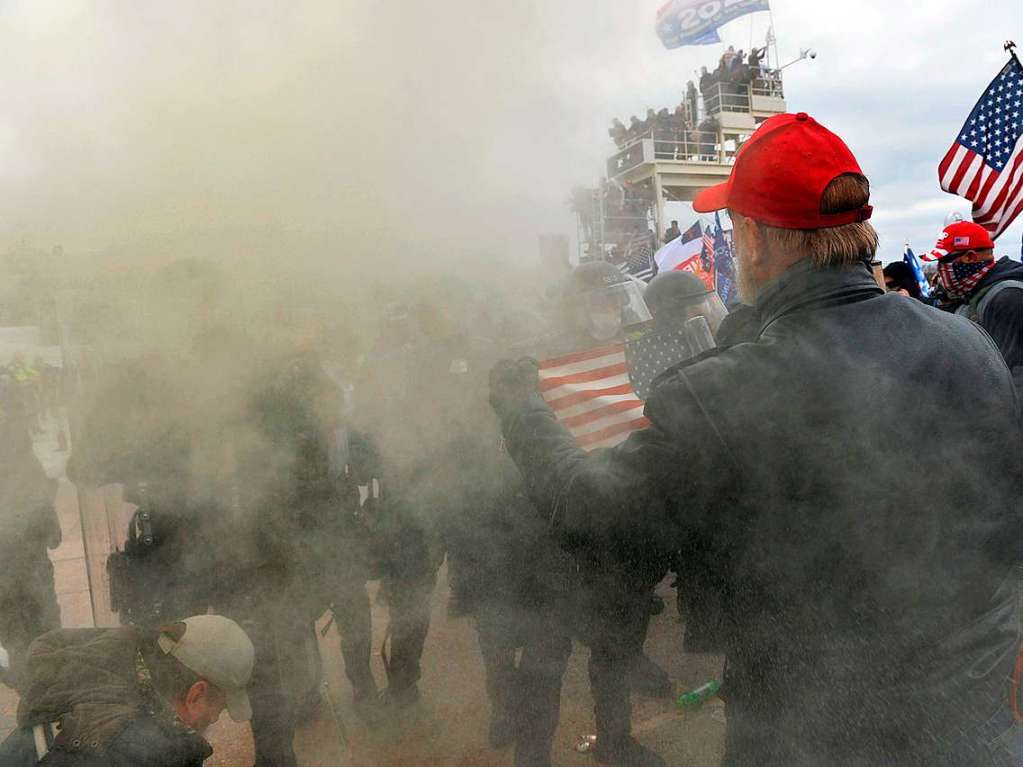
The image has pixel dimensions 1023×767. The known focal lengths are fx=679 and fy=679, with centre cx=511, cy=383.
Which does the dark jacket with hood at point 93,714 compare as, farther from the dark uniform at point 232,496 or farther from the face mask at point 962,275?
the face mask at point 962,275

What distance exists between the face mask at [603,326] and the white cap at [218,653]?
4.96 ft

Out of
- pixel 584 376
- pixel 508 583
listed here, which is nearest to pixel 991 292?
pixel 584 376

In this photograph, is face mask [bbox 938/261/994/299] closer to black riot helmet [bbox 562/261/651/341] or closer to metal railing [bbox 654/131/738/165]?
black riot helmet [bbox 562/261/651/341]

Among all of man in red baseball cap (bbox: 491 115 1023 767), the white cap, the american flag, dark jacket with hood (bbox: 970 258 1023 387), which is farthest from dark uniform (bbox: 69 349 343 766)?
the american flag

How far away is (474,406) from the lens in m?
2.37

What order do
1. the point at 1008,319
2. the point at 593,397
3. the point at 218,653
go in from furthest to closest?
1. the point at 1008,319
2. the point at 593,397
3. the point at 218,653

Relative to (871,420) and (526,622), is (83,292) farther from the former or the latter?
(526,622)

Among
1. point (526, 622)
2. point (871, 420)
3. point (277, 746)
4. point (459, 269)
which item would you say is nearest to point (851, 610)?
point (871, 420)

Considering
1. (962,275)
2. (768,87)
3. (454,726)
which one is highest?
(768,87)

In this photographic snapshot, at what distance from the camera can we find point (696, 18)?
6.09 ft

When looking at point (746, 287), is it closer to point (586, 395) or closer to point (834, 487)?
point (834, 487)

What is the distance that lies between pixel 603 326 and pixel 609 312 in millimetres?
69

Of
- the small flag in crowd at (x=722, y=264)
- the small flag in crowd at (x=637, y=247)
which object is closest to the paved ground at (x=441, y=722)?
the small flag in crowd at (x=637, y=247)

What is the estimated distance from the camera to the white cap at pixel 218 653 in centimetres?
170
